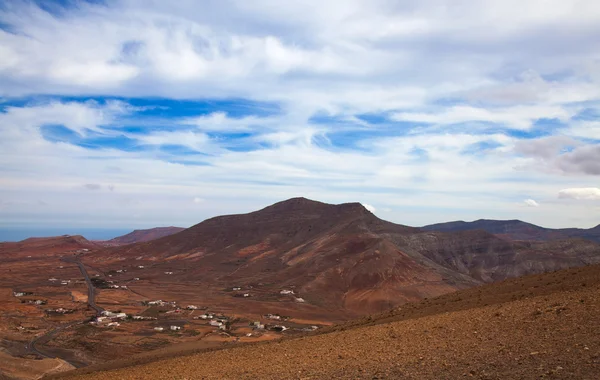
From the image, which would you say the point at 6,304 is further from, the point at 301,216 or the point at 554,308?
the point at 301,216

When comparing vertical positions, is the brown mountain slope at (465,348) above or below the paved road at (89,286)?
above

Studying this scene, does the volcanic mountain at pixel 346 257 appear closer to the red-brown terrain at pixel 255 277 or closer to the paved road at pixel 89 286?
the red-brown terrain at pixel 255 277

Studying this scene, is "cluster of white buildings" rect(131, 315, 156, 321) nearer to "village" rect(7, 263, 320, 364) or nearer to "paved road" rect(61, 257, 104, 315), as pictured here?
"village" rect(7, 263, 320, 364)

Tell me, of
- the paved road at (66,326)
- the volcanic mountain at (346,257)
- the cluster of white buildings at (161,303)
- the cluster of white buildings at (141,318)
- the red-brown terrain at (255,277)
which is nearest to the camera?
the paved road at (66,326)

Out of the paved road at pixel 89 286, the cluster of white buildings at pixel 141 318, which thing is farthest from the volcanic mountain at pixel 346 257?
the cluster of white buildings at pixel 141 318

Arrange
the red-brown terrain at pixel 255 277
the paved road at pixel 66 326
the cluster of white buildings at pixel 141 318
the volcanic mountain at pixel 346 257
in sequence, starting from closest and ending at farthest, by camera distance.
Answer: the paved road at pixel 66 326, the red-brown terrain at pixel 255 277, the cluster of white buildings at pixel 141 318, the volcanic mountain at pixel 346 257

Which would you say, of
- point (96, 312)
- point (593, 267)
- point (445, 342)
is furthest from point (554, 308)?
point (96, 312)

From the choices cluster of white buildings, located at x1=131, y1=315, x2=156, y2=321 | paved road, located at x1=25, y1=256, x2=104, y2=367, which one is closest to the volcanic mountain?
paved road, located at x1=25, y1=256, x2=104, y2=367
